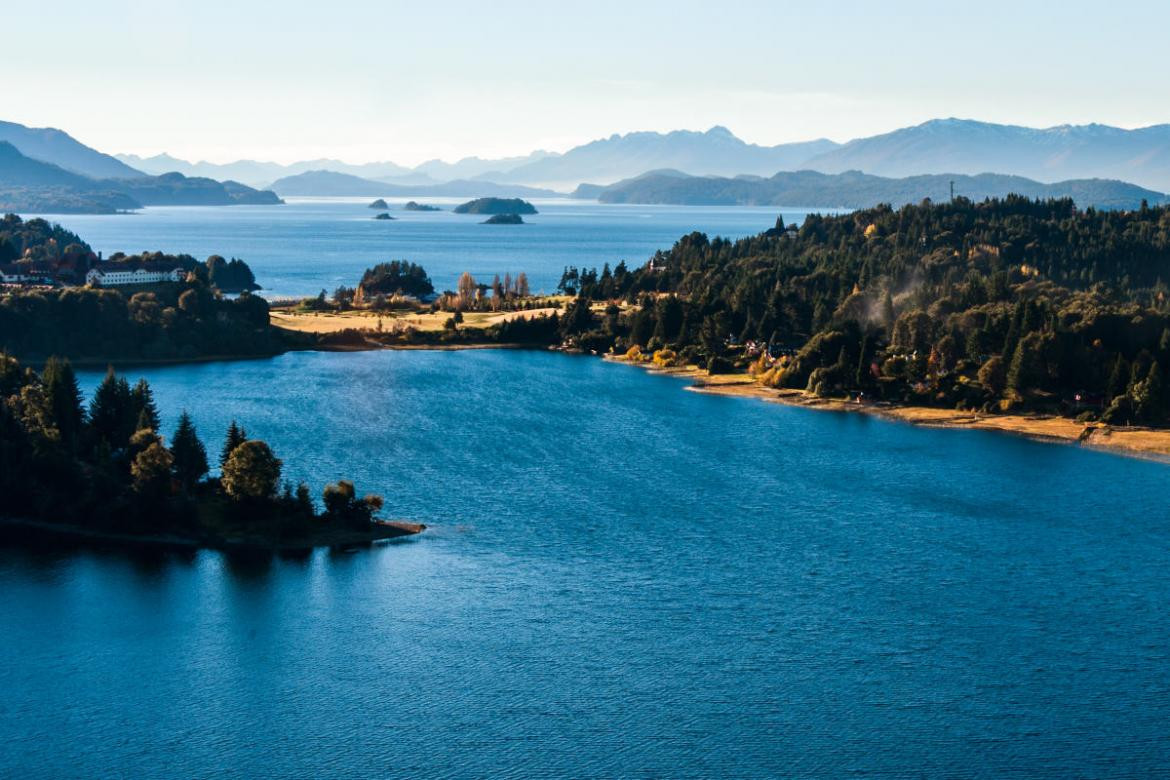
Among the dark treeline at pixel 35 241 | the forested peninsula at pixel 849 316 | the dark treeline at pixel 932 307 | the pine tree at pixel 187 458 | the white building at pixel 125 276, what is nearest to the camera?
→ the pine tree at pixel 187 458

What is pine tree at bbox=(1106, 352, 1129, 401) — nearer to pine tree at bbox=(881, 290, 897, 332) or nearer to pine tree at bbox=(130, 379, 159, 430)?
pine tree at bbox=(881, 290, 897, 332)

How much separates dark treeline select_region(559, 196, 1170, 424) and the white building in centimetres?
3178

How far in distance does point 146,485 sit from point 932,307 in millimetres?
51892

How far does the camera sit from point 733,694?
29.1 meters

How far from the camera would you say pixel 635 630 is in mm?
32625

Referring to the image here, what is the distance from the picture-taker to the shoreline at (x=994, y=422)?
55531 mm

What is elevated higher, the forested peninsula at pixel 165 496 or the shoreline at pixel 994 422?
the shoreline at pixel 994 422

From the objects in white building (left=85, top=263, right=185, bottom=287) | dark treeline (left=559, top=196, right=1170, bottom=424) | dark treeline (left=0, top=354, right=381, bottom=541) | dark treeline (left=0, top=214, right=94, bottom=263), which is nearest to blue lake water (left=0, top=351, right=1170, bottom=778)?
dark treeline (left=0, top=354, right=381, bottom=541)

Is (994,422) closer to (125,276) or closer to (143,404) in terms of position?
(143,404)

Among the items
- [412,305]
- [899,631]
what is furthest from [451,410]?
[412,305]

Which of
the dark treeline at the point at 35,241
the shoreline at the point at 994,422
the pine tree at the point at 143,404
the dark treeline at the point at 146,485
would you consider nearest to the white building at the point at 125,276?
the dark treeline at the point at 35,241

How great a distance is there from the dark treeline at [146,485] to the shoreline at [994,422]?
3184 cm

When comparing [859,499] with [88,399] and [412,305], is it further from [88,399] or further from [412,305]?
[412,305]

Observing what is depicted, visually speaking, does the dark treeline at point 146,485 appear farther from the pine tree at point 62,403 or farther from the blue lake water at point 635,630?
the blue lake water at point 635,630
